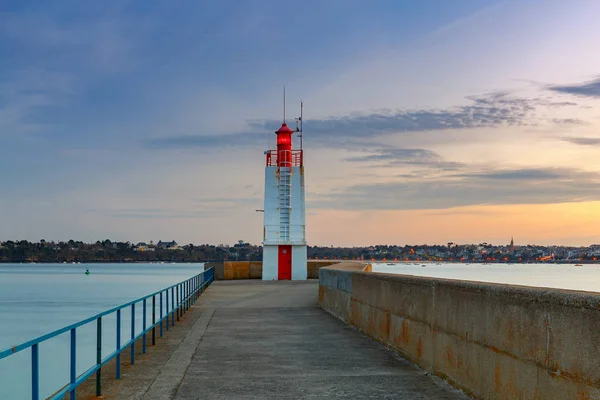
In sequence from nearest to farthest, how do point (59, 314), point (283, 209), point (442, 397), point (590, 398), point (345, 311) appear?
point (590, 398)
point (442, 397)
point (345, 311)
point (283, 209)
point (59, 314)

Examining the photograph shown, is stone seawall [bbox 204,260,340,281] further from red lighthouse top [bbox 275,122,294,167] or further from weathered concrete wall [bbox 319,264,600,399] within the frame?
weathered concrete wall [bbox 319,264,600,399]

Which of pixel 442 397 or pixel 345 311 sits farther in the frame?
pixel 345 311

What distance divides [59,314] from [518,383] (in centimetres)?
4382

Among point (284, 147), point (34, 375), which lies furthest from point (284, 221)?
point (34, 375)

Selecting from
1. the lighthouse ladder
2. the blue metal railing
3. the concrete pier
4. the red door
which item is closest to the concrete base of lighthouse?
the red door

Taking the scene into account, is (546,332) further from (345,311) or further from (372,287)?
→ (345,311)

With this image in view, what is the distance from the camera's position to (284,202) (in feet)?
108

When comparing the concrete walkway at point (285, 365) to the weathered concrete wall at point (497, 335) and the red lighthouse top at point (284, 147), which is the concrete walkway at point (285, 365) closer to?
the weathered concrete wall at point (497, 335)

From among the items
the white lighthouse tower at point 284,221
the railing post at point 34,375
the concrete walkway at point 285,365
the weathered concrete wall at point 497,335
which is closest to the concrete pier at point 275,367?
the concrete walkway at point 285,365

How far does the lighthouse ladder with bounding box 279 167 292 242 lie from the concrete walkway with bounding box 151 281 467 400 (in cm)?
1565

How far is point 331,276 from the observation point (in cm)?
1777

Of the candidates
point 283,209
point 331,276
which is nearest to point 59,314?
point 283,209

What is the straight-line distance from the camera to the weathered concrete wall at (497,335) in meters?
5.24

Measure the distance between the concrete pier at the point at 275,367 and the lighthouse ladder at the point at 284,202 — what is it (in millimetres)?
16141
